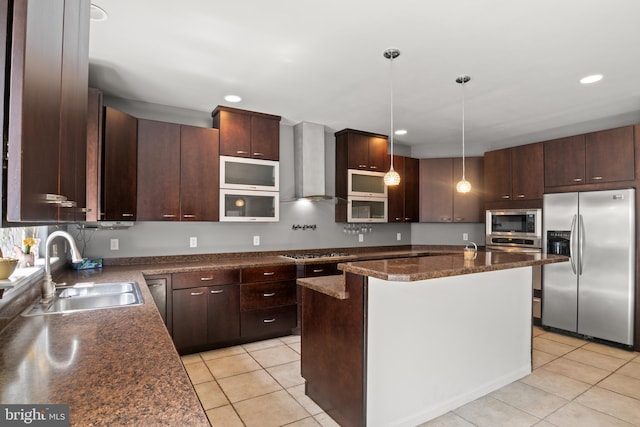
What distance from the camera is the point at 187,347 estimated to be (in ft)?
11.1

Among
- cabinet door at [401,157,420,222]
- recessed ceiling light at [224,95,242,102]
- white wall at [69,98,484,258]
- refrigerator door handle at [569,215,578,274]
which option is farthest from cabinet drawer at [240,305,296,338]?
refrigerator door handle at [569,215,578,274]

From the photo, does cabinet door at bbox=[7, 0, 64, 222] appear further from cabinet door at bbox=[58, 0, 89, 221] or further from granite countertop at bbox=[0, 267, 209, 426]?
granite countertop at bbox=[0, 267, 209, 426]

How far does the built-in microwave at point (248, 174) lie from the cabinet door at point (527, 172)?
3.07 metres

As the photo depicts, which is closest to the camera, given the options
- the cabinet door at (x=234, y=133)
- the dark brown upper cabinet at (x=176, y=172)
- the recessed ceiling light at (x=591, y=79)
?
the recessed ceiling light at (x=591, y=79)

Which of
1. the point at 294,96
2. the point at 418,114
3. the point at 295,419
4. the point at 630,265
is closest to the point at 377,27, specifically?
the point at 294,96

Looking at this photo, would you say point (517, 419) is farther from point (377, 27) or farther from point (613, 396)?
point (377, 27)

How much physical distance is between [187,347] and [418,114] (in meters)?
3.45

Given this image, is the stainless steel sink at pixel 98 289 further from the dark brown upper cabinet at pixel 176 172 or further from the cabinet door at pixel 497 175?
the cabinet door at pixel 497 175

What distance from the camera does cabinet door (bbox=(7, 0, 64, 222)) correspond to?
0.73m

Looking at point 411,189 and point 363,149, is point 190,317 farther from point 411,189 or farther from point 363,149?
point 411,189

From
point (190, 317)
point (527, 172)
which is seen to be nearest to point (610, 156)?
point (527, 172)

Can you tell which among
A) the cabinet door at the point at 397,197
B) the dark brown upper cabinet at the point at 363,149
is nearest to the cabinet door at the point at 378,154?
the dark brown upper cabinet at the point at 363,149

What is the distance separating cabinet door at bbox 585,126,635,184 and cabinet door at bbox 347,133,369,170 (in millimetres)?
2490

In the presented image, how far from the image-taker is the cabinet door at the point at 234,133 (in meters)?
3.80
